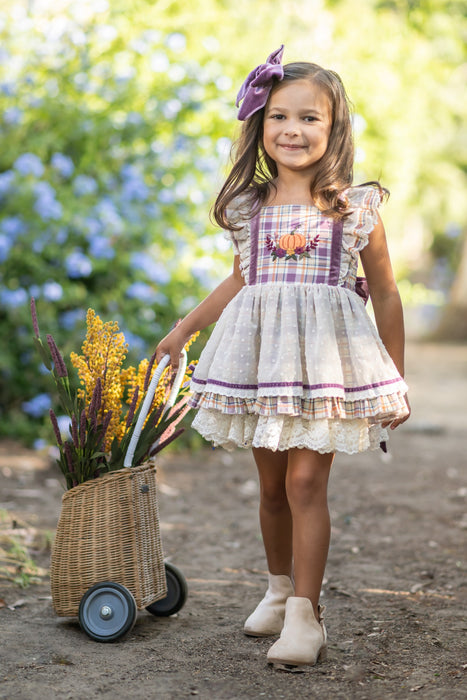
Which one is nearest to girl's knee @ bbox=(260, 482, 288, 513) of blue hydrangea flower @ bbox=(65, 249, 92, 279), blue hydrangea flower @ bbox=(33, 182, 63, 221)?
blue hydrangea flower @ bbox=(65, 249, 92, 279)

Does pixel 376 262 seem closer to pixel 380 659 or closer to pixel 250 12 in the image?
pixel 380 659

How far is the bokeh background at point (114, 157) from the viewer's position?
203 inches

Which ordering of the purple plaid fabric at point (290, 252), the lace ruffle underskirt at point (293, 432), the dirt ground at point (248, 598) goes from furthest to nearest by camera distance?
the purple plaid fabric at point (290, 252)
the lace ruffle underskirt at point (293, 432)
the dirt ground at point (248, 598)

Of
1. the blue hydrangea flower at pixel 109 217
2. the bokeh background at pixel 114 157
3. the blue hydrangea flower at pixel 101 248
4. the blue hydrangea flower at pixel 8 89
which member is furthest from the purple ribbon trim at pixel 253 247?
the blue hydrangea flower at pixel 8 89

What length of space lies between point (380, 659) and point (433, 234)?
56.6ft

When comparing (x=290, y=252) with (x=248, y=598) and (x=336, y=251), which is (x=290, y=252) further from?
(x=248, y=598)

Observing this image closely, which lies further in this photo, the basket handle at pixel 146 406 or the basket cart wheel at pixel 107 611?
the basket handle at pixel 146 406

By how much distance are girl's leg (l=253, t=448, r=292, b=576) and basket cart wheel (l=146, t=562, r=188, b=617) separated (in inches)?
12.0

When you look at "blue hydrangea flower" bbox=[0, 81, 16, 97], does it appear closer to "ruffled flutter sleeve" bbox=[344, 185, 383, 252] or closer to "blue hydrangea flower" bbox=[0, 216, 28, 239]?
"blue hydrangea flower" bbox=[0, 216, 28, 239]

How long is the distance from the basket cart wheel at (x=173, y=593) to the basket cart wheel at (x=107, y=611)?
25cm

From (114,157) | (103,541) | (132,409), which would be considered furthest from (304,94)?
(114,157)

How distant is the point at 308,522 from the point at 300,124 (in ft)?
3.50

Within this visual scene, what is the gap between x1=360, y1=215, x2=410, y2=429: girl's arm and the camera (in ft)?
8.00

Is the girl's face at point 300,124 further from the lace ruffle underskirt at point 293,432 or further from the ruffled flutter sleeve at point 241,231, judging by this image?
the lace ruffle underskirt at point 293,432
